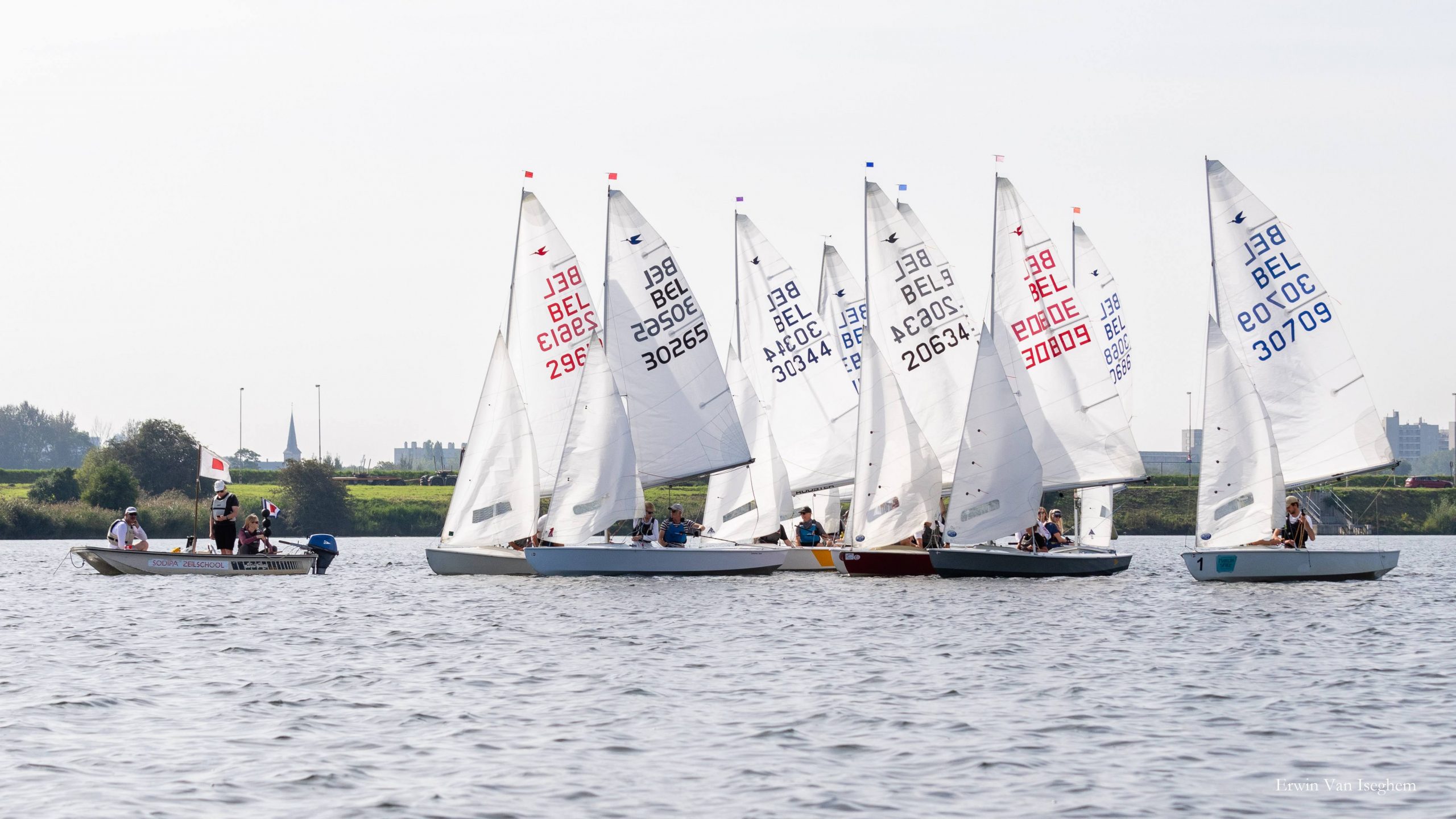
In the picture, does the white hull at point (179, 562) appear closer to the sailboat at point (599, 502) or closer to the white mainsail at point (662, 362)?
the sailboat at point (599, 502)

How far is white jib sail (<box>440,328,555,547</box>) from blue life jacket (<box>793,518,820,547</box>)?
7970 mm

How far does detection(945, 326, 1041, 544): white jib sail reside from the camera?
4038cm

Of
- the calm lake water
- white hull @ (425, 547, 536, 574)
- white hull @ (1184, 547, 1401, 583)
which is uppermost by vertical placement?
white hull @ (425, 547, 536, 574)

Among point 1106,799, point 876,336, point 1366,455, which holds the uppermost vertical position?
point 876,336

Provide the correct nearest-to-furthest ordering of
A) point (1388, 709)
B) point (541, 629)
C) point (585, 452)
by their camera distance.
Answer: point (1388, 709)
point (541, 629)
point (585, 452)

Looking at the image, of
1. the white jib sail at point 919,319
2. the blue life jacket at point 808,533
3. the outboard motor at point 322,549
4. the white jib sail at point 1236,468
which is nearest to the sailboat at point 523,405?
the outboard motor at point 322,549

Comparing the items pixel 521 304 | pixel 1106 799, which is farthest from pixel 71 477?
pixel 1106 799

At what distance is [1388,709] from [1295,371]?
24.0 meters

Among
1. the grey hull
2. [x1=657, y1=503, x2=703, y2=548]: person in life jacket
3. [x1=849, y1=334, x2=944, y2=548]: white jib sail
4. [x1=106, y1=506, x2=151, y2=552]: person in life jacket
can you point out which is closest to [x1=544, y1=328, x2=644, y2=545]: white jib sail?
[x1=657, y1=503, x2=703, y2=548]: person in life jacket

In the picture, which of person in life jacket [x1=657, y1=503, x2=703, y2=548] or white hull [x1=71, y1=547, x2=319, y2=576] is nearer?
person in life jacket [x1=657, y1=503, x2=703, y2=548]

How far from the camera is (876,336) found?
48.8m

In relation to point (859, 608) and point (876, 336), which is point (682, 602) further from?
point (876, 336)

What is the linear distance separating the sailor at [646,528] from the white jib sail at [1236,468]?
496 inches

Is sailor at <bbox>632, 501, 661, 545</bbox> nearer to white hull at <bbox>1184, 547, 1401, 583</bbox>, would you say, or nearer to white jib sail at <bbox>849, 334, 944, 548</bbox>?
white jib sail at <bbox>849, 334, 944, 548</bbox>
